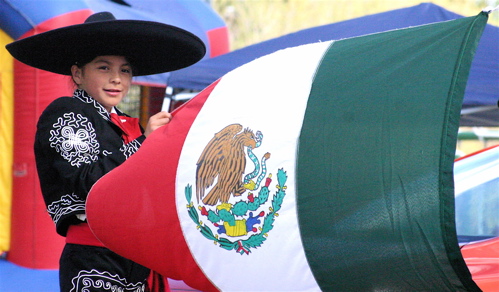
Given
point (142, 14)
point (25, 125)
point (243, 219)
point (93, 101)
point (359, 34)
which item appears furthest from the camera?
point (142, 14)

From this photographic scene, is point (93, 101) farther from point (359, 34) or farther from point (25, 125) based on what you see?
point (359, 34)

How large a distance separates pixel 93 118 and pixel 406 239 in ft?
3.54

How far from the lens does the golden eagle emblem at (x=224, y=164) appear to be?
165cm

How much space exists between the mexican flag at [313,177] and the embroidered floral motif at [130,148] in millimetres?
183

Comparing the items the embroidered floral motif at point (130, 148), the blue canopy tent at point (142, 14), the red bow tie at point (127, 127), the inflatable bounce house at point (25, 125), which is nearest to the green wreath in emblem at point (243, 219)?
the embroidered floral motif at point (130, 148)

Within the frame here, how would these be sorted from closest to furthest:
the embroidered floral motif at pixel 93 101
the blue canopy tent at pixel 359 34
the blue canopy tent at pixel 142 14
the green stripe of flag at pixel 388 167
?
the green stripe of flag at pixel 388 167
the embroidered floral motif at pixel 93 101
the blue canopy tent at pixel 359 34
the blue canopy tent at pixel 142 14

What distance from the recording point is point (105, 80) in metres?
2.15

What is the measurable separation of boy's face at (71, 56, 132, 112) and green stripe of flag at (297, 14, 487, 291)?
81 cm

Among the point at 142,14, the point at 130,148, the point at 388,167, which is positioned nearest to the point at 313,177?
the point at 388,167

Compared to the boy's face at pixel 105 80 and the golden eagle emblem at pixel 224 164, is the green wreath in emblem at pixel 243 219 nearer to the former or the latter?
the golden eagle emblem at pixel 224 164

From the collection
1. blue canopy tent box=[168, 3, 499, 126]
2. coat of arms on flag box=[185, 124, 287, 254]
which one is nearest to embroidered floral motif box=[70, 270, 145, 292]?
coat of arms on flag box=[185, 124, 287, 254]

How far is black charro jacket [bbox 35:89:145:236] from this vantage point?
192cm

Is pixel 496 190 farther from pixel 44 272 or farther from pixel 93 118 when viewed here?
pixel 44 272

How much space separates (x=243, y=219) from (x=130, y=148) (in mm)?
565
